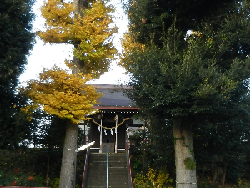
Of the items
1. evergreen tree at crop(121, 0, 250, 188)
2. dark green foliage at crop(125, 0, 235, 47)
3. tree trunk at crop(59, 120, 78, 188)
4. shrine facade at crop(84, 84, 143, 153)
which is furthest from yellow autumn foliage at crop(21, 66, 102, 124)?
shrine facade at crop(84, 84, 143, 153)

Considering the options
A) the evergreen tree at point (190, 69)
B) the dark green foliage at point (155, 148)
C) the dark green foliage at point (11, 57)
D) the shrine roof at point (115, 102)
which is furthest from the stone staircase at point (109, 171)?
the dark green foliage at point (11, 57)

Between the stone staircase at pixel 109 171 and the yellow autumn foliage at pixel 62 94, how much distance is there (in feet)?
12.2

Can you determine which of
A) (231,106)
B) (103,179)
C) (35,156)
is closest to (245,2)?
(231,106)

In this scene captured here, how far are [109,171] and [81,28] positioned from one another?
6462 millimetres

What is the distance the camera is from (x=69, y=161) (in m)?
8.57

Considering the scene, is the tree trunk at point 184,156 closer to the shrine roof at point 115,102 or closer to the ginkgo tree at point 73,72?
the ginkgo tree at point 73,72

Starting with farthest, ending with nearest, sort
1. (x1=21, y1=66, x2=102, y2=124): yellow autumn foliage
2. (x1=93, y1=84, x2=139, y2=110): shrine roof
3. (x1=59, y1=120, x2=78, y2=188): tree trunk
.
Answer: (x1=93, y1=84, x2=139, y2=110): shrine roof
(x1=59, y1=120, x2=78, y2=188): tree trunk
(x1=21, y1=66, x2=102, y2=124): yellow autumn foliage

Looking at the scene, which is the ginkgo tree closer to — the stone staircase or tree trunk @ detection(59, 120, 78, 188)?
tree trunk @ detection(59, 120, 78, 188)

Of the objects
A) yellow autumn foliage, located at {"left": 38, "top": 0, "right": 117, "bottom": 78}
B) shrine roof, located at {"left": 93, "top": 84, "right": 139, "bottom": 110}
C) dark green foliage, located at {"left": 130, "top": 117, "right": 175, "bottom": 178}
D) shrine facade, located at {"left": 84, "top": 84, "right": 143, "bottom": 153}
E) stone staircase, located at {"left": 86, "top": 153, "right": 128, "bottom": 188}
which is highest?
yellow autumn foliage, located at {"left": 38, "top": 0, "right": 117, "bottom": 78}

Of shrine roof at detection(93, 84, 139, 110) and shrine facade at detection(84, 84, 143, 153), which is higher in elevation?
shrine roof at detection(93, 84, 139, 110)

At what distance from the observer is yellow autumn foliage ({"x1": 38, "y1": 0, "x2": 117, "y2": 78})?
28.2 ft

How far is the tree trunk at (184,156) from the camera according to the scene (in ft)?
24.7

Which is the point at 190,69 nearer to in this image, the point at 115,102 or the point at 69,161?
the point at 69,161

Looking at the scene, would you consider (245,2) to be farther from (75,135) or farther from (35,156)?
(35,156)
